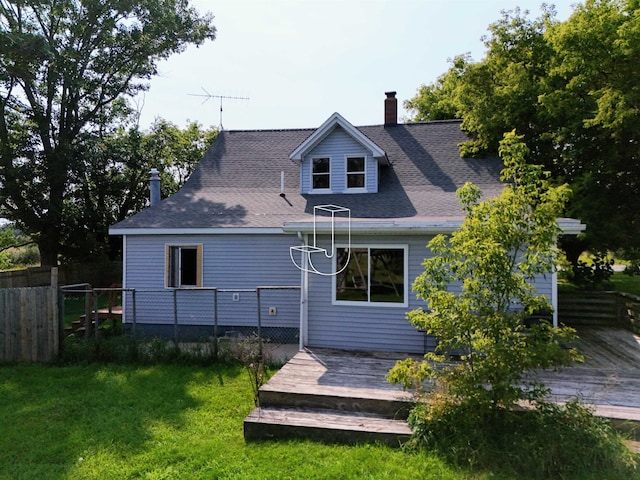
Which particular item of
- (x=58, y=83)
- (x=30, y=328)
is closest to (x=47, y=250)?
(x=58, y=83)

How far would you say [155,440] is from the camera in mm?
4551

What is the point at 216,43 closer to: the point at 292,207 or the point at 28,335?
the point at 292,207

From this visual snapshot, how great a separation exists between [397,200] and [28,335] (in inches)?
341

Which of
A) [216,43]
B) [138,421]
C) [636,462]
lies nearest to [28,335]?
[138,421]

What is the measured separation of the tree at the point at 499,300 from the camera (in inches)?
160

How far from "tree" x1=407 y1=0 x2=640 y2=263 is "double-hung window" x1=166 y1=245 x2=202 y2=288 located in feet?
27.7

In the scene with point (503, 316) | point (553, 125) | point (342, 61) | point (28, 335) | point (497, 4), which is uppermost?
point (497, 4)

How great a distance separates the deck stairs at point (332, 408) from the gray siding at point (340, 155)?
245 inches

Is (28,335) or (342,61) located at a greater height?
(342,61)

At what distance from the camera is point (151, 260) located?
10211 millimetres

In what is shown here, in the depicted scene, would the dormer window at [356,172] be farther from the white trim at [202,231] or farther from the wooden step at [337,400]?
the wooden step at [337,400]

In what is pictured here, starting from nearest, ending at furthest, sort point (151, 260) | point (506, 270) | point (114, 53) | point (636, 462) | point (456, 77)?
point (636, 462)
point (506, 270)
point (151, 260)
point (456, 77)
point (114, 53)

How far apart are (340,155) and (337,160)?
0.17m

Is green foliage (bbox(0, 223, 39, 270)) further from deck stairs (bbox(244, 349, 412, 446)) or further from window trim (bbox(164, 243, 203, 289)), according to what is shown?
deck stairs (bbox(244, 349, 412, 446))
